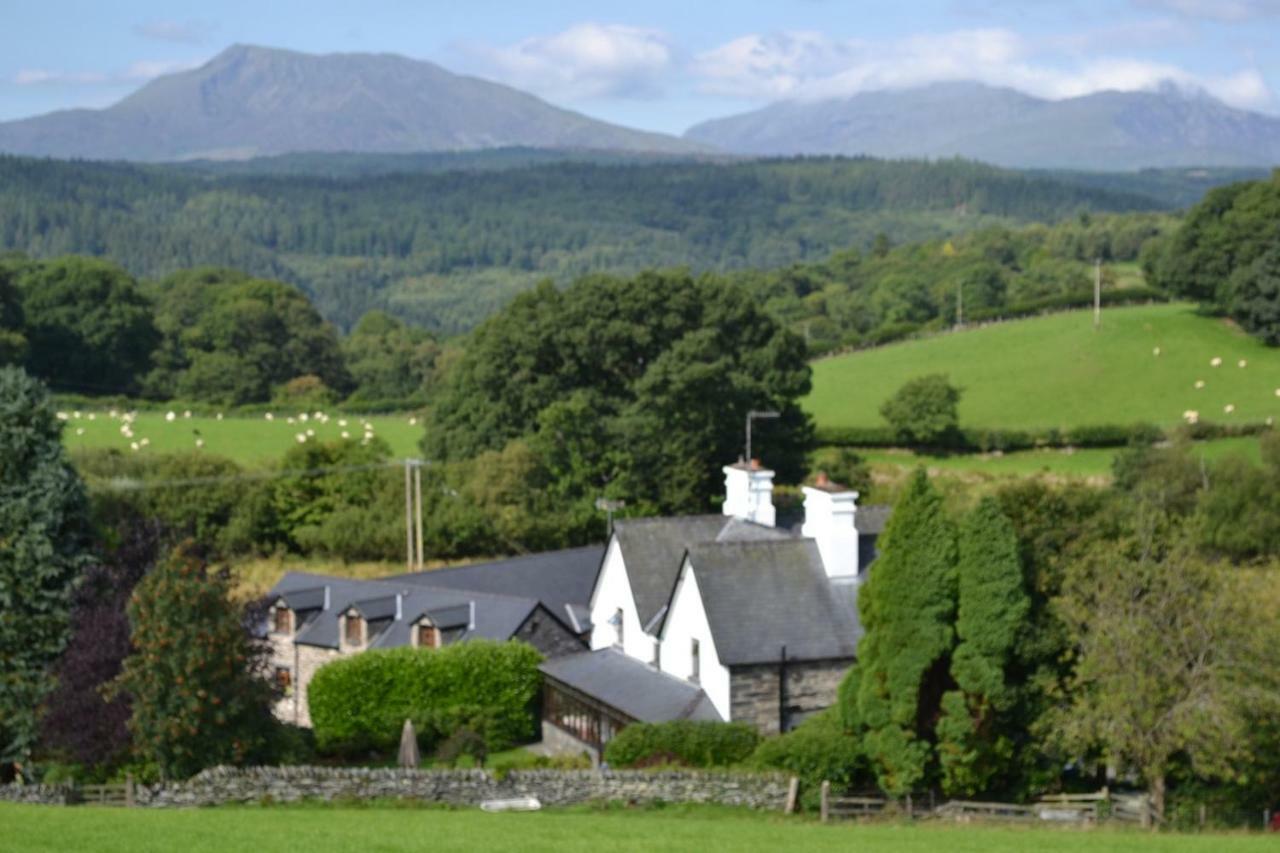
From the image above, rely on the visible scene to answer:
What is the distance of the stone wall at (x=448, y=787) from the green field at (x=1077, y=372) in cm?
4885

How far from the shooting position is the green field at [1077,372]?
76.4 metres

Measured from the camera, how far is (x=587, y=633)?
4041 centimetres

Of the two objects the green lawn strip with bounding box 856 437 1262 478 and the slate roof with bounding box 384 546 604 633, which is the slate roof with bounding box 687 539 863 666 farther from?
the green lawn strip with bounding box 856 437 1262 478

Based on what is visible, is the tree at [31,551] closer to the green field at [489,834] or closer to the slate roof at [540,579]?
the green field at [489,834]

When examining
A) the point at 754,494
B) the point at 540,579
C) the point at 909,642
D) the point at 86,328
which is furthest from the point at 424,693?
the point at 86,328

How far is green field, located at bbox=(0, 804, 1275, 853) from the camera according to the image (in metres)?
20.5

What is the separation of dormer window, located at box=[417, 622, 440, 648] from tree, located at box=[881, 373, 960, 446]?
3675cm

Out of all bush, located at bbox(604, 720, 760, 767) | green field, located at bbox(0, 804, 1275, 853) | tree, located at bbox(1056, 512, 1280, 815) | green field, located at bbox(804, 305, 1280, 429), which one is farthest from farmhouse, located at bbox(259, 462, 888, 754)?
green field, located at bbox(804, 305, 1280, 429)

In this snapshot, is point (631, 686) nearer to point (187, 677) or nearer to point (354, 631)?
point (354, 631)

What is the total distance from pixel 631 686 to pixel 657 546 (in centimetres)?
384

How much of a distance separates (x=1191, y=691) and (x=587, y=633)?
16.8 metres

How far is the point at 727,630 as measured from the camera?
31828mm

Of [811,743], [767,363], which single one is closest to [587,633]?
[811,743]

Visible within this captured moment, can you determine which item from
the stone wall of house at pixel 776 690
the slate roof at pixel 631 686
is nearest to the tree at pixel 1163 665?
the stone wall of house at pixel 776 690
